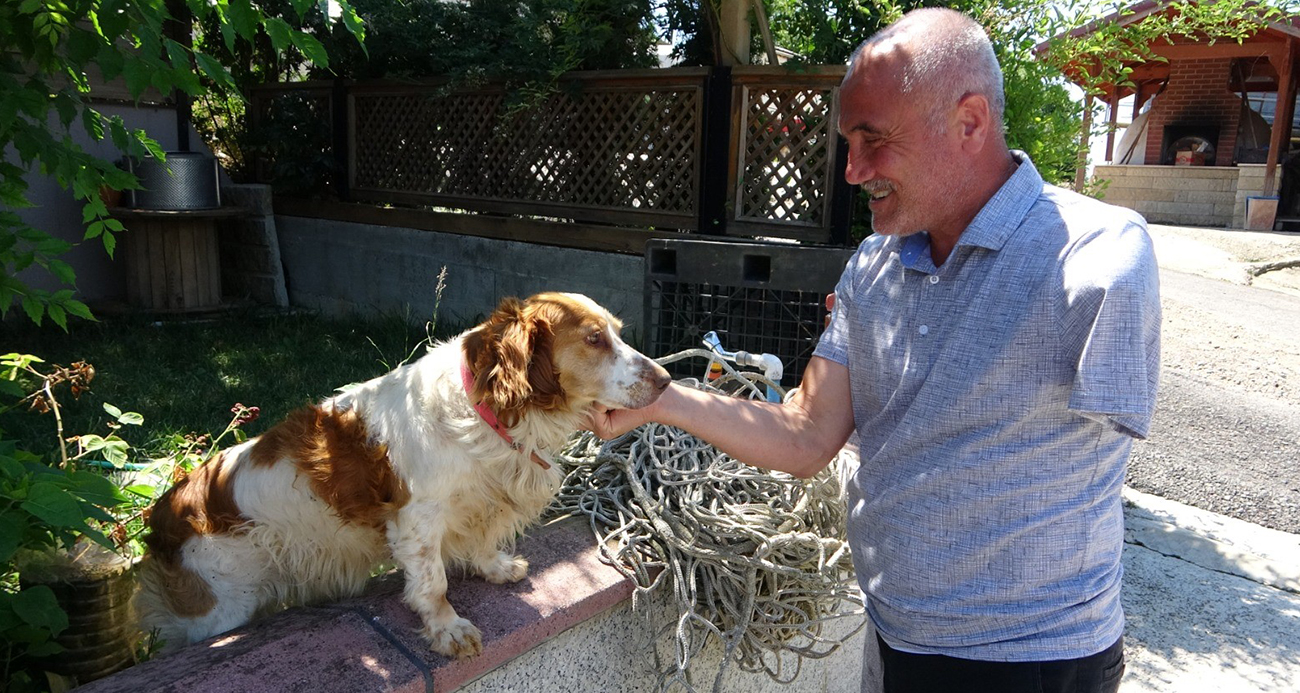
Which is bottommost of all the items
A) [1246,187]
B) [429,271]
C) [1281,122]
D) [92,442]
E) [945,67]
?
[92,442]

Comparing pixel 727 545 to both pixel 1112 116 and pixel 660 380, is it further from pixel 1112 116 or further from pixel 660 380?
pixel 1112 116

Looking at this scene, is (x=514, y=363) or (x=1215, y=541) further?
(x=1215, y=541)

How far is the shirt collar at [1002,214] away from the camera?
1.69 metres

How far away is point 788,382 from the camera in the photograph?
4.78 metres

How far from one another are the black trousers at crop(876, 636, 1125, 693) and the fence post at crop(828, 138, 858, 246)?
4013 mm

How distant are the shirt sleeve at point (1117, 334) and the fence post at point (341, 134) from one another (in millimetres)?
7970

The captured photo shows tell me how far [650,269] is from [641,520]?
2321mm

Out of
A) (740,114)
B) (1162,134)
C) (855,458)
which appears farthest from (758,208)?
(1162,134)

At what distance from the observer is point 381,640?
7.11ft

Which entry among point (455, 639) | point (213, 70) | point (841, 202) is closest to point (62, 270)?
point (213, 70)

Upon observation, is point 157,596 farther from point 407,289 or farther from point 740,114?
point 407,289

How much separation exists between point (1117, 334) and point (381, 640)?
173 centimetres

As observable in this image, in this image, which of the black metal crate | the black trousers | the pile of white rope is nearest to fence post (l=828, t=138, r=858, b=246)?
→ the black metal crate

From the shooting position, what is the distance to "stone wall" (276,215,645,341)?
6.55 m
